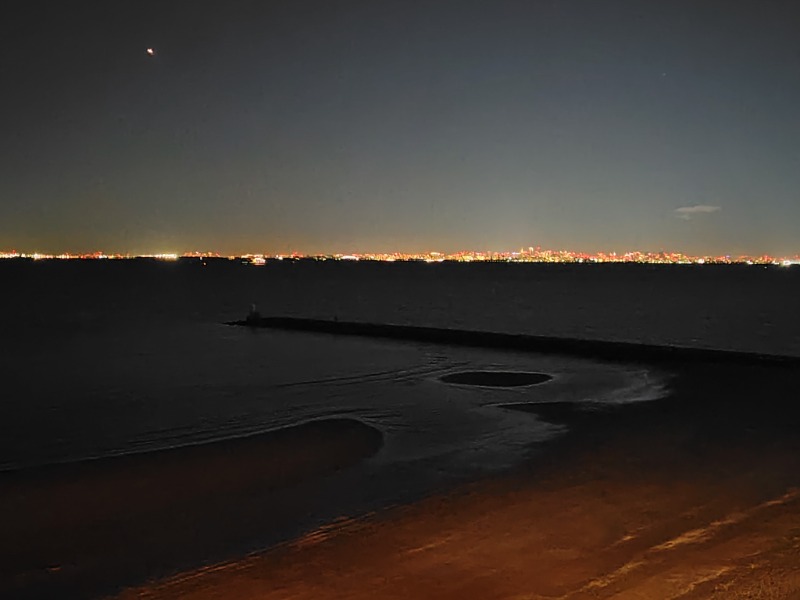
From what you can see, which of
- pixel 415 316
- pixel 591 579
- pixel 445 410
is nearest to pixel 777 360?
pixel 445 410

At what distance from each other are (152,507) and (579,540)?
5516 mm

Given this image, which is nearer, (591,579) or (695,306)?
(591,579)

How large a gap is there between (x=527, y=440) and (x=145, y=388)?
1379 centimetres

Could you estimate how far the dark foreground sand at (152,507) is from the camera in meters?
7.33

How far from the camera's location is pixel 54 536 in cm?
851

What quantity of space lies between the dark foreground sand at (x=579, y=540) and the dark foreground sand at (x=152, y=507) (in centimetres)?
88

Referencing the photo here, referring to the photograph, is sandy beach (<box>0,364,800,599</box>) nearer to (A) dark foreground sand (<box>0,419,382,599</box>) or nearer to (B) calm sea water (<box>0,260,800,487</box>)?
(A) dark foreground sand (<box>0,419,382,599</box>)

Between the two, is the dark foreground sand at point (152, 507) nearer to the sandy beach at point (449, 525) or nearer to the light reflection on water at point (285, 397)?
the sandy beach at point (449, 525)

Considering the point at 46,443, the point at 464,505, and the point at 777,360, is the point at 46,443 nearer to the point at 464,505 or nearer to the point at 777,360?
the point at 464,505

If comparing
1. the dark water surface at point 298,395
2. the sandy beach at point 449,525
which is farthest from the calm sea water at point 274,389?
the sandy beach at point 449,525

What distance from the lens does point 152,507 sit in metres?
9.61

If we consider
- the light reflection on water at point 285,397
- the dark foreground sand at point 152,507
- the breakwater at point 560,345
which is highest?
the breakwater at point 560,345

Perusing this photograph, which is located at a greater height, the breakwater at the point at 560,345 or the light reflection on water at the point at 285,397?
the breakwater at the point at 560,345

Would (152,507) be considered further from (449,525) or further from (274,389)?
(274,389)
